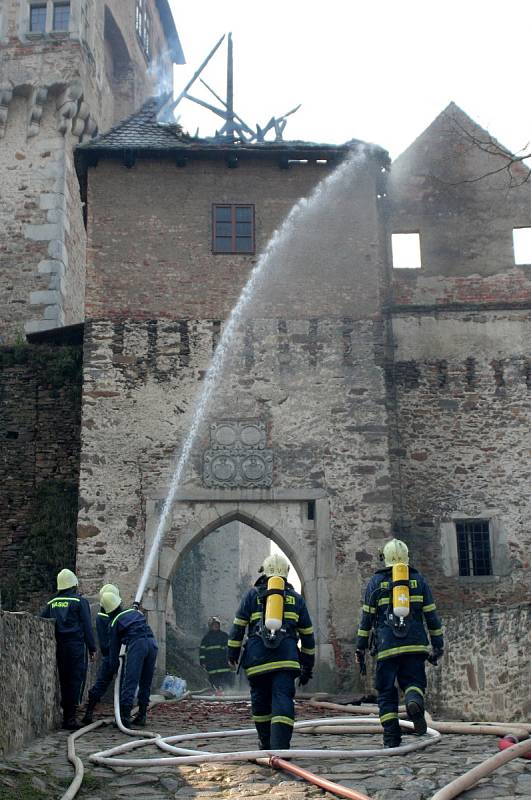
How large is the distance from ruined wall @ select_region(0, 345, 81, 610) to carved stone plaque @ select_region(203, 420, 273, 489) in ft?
8.88

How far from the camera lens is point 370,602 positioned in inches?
344

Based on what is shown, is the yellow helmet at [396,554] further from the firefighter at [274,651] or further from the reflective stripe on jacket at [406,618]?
the firefighter at [274,651]

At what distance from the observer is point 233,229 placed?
1814 cm

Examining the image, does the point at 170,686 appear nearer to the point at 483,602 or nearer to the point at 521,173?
the point at 483,602

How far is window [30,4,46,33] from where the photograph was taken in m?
25.5

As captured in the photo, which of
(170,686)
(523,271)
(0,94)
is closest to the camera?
(170,686)

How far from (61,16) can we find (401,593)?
20.8 metres

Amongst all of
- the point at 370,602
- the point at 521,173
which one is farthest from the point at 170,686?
the point at 521,173

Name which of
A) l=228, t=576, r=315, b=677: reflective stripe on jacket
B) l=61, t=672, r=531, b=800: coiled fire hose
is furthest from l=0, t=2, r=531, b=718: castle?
l=228, t=576, r=315, b=677: reflective stripe on jacket

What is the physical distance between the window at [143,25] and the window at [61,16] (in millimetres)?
5855

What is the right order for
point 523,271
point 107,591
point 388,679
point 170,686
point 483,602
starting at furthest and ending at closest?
point 523,271
point 483,602
point 170,686
point 107,591
point 388,679

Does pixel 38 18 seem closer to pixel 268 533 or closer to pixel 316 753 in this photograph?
pixel 268 533

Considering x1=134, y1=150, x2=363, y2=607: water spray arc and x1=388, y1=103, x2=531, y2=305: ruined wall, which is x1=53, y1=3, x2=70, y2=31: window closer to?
x1=388, y1=103, x2=531, y2=305: ruined wall

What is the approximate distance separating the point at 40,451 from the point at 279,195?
5947 millimetres
